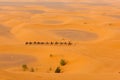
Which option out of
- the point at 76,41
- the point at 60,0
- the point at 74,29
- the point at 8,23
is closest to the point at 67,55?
the point at 76,41

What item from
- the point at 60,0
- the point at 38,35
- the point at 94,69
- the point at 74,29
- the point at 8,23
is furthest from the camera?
the point at 60,0

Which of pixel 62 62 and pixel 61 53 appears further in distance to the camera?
pixel 61 53

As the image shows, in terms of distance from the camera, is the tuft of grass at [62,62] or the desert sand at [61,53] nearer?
the desert sand at [61,53]

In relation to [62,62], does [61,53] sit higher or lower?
lower

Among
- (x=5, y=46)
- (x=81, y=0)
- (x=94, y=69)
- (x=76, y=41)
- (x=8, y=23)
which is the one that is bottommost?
(x=81, y=0)

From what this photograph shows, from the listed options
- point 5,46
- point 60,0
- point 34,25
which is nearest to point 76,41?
point 5,46

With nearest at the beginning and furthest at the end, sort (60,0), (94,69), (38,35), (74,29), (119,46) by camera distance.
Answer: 1. (94,69)
2. (119,46)
3. (38,35)
4. (74,29)
5. (60,0)

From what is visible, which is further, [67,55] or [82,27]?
[82,27]

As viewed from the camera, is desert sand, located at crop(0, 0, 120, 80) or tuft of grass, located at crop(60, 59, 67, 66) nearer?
desert sand, located at crop(0, 0, 120, 80)

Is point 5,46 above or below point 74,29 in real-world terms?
above

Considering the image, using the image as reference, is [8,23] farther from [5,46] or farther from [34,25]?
[5,46]
